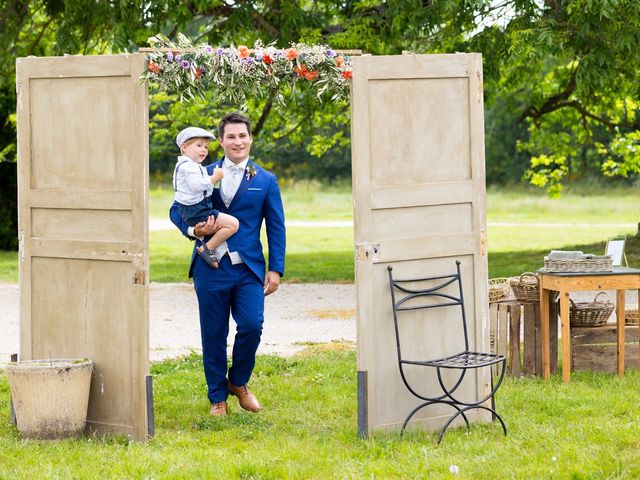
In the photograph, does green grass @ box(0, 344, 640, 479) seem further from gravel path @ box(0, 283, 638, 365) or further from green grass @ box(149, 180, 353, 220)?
green grass @ box(149, 180, 353, 220)

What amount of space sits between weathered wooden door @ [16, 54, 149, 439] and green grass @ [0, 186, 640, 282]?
10306 mm

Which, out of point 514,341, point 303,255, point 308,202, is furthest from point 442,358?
point 308,202

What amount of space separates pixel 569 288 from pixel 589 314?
26.9 inches

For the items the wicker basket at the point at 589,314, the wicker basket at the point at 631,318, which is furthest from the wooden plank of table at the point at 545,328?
the wicker basket at the point at 631,318

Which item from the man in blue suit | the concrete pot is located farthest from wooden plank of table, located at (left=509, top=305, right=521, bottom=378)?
the concrete pot

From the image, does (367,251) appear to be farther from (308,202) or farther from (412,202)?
(308,202)

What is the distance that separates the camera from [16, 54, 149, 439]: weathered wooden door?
6602 mm

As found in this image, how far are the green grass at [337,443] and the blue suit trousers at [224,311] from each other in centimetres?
35

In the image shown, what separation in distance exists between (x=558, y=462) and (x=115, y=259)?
2889 millimetres

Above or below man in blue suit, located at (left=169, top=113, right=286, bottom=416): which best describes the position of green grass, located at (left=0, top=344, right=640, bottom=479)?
below

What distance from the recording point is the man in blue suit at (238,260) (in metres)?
7.13

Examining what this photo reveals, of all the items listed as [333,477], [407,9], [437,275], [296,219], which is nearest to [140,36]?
[407,9]

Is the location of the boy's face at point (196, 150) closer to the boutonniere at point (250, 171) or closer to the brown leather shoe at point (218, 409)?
the boutonniere at point (250, 171)

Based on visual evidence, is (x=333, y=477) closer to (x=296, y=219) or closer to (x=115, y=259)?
(x=115, y=259)
